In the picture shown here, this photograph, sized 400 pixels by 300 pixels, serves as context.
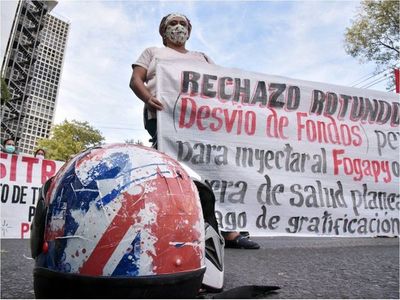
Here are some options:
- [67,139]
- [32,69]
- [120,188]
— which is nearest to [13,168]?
[120,188]

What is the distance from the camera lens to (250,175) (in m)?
3.45

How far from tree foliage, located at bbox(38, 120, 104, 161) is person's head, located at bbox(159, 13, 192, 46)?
3418 centimetres

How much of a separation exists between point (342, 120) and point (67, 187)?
11.2 ft

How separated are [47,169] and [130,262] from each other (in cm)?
635

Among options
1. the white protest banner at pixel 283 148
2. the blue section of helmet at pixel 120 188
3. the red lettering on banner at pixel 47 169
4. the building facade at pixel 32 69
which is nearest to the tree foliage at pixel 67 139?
the building facade at pixel 32 69

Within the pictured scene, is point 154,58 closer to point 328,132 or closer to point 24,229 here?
point 328,132

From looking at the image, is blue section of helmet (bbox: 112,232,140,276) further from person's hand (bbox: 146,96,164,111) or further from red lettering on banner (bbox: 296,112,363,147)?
red lettering on banner (bbox: 296,112,363,147)

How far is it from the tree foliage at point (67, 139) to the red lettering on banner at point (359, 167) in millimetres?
34105

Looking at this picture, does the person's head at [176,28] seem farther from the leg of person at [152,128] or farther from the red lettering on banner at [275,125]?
the red lettering on banner at [275,125]

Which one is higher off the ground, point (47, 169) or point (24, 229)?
point (47, 169)

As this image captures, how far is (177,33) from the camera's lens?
119 inches

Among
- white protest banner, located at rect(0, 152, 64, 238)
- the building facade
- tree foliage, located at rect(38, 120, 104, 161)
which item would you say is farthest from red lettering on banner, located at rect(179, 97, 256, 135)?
the building facade

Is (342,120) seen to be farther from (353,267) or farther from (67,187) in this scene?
(67,187)

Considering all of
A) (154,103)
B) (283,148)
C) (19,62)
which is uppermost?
(19,62)
